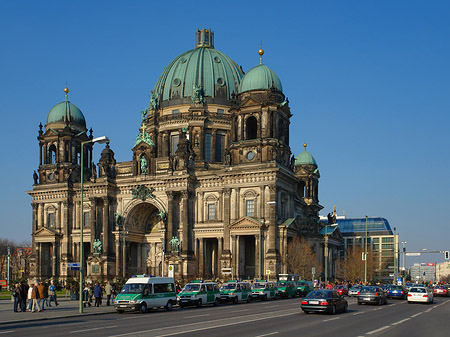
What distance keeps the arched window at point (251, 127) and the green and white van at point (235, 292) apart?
33.9 metres

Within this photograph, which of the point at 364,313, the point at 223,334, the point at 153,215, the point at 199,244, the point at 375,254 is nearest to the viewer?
the point at 223,334

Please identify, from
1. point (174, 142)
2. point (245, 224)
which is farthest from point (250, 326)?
point (174, 142)

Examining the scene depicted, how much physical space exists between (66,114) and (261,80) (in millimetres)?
34585

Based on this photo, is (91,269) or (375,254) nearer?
(91,269)

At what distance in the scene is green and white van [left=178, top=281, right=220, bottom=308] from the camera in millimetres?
43719

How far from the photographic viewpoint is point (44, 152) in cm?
9781

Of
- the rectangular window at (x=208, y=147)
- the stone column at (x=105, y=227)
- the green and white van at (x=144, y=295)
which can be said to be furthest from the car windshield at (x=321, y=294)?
the rectangular window at (x=208, y=147)

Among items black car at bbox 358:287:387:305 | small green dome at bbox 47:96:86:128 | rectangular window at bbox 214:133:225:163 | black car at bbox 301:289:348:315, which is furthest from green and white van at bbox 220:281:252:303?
small green dome at bbox 47:96:86:128

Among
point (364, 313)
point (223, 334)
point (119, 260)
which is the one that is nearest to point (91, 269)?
point (119, 260)

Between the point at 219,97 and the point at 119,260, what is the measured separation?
3170cm

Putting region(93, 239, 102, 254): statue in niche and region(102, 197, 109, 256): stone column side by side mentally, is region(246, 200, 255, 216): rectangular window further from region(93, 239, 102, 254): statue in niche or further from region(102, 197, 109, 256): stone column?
region(93, 239, 102, 254): statue in niche

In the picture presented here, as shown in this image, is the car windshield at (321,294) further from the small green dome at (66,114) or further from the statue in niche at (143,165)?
the small green dome at (66,114)

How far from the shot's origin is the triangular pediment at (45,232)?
92312 millimetres

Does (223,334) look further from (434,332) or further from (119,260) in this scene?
(119,260)
